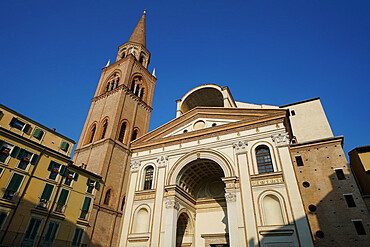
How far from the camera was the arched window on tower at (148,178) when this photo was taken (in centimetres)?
1873

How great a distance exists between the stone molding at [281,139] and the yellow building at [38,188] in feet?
52.5

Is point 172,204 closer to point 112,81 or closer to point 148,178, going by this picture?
point 148,178

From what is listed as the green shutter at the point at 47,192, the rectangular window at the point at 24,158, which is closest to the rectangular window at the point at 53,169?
the green shutter at the point at 47,192

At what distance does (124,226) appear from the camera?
17.4 meters

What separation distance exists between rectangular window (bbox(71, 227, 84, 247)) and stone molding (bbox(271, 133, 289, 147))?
1649cm

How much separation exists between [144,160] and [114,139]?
6510 mm

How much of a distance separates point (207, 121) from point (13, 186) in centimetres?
1446

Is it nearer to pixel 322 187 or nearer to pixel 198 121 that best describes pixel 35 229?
pixel 198 121

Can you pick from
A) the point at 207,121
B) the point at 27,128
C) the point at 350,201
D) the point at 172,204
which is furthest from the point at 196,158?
the point at 27,128

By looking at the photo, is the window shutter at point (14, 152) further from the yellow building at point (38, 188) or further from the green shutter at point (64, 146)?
the green shutter at point (64, 146)

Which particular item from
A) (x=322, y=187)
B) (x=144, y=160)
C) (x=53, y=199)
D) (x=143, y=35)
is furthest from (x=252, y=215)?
(x=143, y=35)

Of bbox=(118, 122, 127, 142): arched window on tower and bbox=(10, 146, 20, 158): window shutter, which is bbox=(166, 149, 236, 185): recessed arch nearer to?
bbox=(10, 146, 20, 158): window shutter

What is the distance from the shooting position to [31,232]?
49.9 feet

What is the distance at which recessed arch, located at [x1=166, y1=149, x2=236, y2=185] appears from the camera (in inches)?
643
